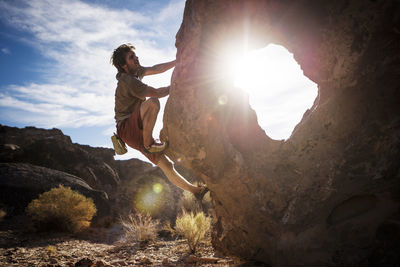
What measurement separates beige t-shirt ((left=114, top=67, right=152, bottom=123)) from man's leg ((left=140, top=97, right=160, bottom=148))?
0.80 feet

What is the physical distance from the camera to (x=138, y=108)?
10.0ft

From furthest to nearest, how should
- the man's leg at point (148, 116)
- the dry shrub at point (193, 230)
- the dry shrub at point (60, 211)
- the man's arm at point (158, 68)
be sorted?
the dry shrub at point (60, 211) → the dry shrub at point (193, 230) → the man's arm at point (158, 68) → the man's leg at point (148, 116)

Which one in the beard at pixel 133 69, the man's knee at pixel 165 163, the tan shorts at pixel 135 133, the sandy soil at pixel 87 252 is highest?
the beard at pixel 133 69

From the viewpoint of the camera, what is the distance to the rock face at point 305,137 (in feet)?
6.46

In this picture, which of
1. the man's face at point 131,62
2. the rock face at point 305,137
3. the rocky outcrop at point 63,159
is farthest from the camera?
the rocky outcrop at point 63,159

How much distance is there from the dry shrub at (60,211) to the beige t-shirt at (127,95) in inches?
193

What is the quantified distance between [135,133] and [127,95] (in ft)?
2.04

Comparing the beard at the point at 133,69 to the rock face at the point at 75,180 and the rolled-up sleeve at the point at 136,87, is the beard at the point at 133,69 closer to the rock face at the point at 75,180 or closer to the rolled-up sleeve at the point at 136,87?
the rolled-up sleeve at the point at 136,87

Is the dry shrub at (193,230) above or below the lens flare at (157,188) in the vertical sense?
below

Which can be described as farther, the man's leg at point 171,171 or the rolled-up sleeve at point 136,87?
the man's leg at point 171,171

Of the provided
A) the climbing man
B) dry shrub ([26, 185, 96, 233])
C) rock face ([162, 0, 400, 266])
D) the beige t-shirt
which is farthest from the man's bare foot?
dry shrub ([26, 185, 96, 233])

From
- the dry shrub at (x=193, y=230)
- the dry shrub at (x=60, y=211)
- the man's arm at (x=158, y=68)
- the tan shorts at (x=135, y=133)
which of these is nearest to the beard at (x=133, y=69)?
the man's arm at (x=158, y=68)

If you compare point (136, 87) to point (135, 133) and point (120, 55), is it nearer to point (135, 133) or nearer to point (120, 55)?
point (135, 133)

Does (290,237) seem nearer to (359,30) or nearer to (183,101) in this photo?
(183,101)
